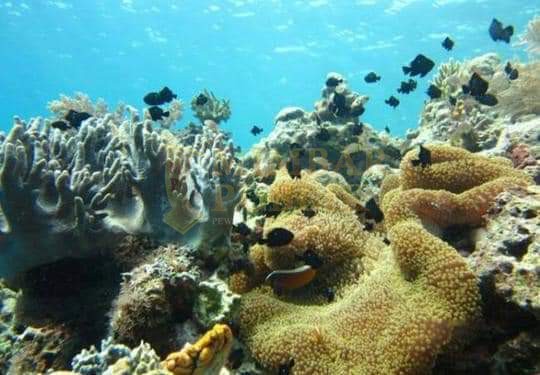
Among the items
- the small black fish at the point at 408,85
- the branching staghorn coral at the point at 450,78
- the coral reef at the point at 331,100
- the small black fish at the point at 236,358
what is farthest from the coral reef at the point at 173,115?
the small black fish at the point at 236,358

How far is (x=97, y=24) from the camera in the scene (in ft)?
163

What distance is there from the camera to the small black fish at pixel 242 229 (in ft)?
15.5

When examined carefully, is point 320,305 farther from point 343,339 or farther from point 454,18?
point 454,18

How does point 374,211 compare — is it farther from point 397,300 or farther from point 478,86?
point 478,86

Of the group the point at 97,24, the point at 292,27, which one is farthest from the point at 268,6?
the point at 97,24

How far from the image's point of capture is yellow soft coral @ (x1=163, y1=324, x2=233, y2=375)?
2393 mm

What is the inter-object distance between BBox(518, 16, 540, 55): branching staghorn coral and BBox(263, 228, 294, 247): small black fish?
7.78 meters

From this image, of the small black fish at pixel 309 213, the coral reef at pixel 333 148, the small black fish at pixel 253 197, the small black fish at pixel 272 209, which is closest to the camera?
the small black fish at pixel 309 213

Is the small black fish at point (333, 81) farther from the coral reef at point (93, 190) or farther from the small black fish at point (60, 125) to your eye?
the coral reef at point (93, 190)

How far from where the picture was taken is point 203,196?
413 cm

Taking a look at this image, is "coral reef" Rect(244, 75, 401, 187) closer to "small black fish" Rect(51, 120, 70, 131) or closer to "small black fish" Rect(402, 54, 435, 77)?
"small black fish" Rect(402, 54, 435, 77)

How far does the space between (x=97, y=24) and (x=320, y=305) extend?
53810mm

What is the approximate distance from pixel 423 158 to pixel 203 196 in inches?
90.8

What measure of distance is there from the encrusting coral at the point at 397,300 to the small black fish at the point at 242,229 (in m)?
0.42
